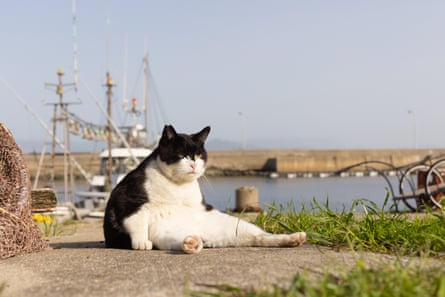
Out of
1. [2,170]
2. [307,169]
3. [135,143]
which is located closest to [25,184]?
[2,170]

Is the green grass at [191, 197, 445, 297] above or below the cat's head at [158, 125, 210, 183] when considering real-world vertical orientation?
below

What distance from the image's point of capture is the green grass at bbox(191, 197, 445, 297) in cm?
289

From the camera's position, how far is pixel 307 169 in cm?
6631

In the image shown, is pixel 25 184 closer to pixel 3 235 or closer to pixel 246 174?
pixel 3 235

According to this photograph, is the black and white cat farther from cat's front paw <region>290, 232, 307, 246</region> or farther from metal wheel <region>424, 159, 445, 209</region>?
metal wheel <region>424, 159, 445, 209</region>

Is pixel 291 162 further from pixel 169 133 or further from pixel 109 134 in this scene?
pixel 169 133

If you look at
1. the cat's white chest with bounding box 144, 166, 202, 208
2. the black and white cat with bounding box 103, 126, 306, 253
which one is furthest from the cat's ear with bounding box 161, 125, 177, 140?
the cat's white chest with bounding box 144, 166, 202, 208

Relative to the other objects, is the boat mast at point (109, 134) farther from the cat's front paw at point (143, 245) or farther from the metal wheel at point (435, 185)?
the cat's front paw at point (143, 245)

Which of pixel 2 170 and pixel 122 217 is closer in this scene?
pixel 122 217

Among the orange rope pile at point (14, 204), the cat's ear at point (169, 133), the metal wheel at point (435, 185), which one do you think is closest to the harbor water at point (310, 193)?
the metal wheel at point (435, 185)

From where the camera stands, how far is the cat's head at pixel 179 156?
4.84m

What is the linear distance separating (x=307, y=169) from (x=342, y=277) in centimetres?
6392

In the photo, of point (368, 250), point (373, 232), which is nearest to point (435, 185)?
point (373, 232)

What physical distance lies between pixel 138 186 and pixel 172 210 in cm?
40
